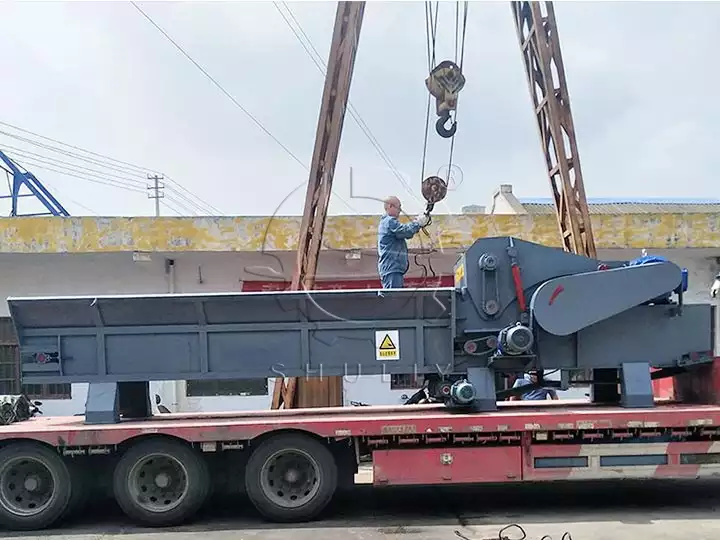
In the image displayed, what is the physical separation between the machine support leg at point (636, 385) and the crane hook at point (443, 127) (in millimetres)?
4324

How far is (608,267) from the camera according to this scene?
24.1ft

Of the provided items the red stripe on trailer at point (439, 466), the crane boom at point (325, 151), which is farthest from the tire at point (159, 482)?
the crane boom at point (325, 151)

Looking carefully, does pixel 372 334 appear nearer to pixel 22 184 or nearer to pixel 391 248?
pixel 391 248

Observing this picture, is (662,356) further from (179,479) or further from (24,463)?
(24,463)

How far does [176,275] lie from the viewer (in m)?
12.8

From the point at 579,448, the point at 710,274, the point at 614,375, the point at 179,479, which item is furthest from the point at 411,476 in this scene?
the point at 710,274

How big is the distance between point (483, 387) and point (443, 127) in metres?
4.32

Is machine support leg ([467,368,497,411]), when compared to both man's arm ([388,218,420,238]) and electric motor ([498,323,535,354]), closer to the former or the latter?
electric motor ([498,323,535,354])

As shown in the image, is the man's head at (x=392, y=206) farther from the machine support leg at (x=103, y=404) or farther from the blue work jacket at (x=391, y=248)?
the machine support leg at (x=103, y=404)

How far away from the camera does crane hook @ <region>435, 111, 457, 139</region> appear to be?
9797 mm

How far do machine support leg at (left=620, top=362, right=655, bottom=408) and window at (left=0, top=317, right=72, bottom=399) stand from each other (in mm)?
10075

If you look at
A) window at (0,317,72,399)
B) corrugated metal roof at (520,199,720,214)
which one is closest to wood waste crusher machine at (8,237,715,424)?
window at (0,317,72,399)

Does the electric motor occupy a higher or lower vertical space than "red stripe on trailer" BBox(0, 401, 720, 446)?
higher

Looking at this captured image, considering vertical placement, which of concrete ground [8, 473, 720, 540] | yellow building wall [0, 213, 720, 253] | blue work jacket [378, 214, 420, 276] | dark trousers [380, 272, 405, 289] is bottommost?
concrete ground [8, 473, 720, 540]
